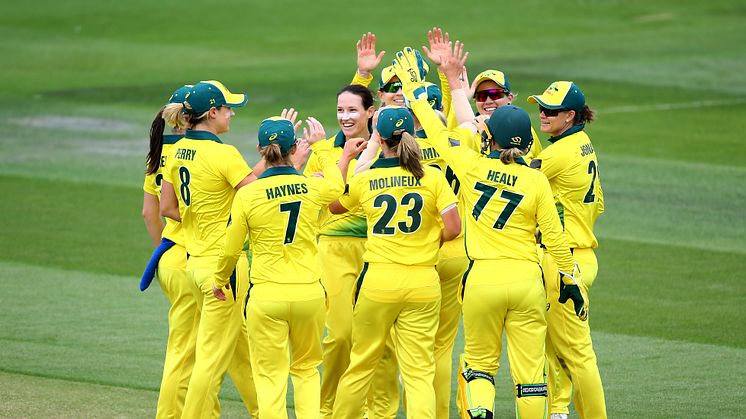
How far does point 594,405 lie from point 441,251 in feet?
4.90

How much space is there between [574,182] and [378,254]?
1576 millimetres

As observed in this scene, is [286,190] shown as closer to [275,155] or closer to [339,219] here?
[275,155]

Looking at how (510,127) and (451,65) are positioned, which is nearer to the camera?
(510,127)

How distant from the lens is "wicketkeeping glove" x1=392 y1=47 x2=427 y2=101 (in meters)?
8.51

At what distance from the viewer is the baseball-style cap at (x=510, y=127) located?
7.76m

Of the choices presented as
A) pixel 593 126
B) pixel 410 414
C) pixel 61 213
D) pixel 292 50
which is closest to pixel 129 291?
pixel 61 213

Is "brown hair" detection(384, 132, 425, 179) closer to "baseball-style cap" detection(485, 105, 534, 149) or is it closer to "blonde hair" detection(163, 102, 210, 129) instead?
"baseball-style cap" detection(485, 105, 534, 149)

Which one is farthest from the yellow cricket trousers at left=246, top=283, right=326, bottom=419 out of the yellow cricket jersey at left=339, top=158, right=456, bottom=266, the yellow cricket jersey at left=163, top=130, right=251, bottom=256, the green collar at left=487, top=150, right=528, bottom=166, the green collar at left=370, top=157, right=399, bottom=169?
the green collar at left=487, top=150, right=528, bottom=166

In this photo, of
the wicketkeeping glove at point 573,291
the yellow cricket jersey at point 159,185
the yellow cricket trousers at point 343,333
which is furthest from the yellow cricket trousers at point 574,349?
the yellow cricket jersey at point 159,185

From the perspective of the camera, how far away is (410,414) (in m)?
7.82

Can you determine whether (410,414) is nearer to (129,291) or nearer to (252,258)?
(252,258)

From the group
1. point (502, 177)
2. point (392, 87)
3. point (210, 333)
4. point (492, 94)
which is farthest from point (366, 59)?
point (210, 333)

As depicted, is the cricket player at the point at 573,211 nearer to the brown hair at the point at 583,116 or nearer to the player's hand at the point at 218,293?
the brown hair at the point at 583,116

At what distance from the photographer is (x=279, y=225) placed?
7.70 m
